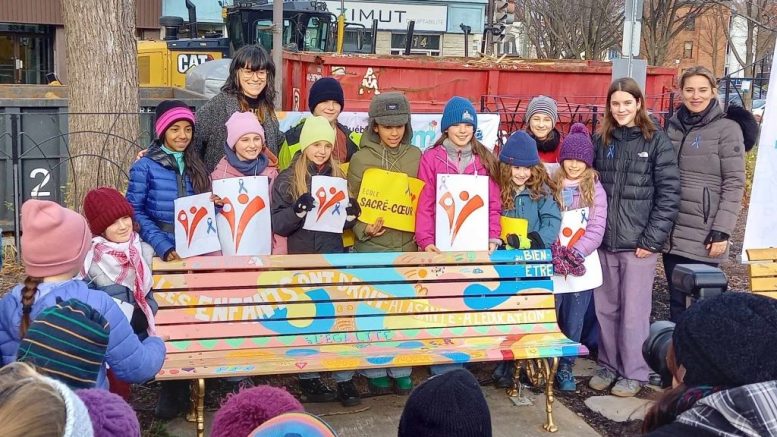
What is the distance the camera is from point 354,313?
14.9 feet

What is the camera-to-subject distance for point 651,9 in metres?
24.7

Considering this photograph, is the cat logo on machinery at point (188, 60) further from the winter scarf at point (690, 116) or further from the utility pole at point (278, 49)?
the winter scarf at point (690, 116)

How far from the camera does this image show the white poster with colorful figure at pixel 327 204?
180 inches

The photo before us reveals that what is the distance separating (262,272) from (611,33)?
26.7 m

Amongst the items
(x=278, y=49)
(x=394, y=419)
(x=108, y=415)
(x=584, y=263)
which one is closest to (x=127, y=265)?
(x=394, y=419)

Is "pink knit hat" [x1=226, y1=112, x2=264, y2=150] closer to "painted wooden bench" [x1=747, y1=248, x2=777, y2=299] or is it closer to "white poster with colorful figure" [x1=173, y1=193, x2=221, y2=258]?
"white poster with colorful figure" [x1=173, y1=193, x2=221, y2=258]

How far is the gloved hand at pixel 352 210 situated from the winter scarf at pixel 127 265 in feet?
3.85

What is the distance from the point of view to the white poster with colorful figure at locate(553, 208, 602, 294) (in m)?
5.00

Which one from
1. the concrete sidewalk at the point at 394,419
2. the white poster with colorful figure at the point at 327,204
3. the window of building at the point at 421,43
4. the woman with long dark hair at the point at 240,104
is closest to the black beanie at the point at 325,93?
the woman with long dark hair at the point at 240,104

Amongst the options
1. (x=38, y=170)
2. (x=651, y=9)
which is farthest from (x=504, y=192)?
(x=651, y=9)

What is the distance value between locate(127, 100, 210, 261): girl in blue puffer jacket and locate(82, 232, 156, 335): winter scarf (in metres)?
0.42

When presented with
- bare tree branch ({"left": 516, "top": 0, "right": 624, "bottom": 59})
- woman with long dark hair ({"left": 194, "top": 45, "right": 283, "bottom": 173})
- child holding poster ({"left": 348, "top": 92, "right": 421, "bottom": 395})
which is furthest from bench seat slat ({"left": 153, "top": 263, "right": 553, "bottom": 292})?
bare tree branch ({"left": 516, "top": 0, "right": 624, "bottom": 59})

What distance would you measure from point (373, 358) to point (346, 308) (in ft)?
1.43

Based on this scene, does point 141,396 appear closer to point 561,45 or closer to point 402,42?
Result: point 561,45
